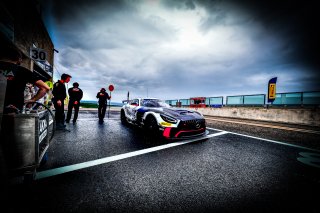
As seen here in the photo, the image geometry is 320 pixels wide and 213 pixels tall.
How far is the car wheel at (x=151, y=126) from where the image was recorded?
432 cm

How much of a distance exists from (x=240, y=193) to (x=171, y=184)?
0.89 metres

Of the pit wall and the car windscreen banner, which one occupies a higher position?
the car windscreen banner

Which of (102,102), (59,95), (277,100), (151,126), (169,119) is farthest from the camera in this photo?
(277,100)

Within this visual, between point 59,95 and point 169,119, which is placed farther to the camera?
point 59,95

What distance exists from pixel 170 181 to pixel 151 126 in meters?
2.67

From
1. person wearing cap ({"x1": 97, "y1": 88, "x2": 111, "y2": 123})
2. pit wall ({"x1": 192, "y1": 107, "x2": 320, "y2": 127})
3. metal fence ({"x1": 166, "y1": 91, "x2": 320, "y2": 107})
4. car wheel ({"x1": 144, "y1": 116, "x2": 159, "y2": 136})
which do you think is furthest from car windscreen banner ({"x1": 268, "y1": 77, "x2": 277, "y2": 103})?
person wearing cap ({"x1": 97, "y1": 88, "x2": 111, "y2": 123})

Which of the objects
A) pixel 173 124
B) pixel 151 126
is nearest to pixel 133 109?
pixel 151 126

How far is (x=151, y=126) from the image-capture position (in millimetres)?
4582

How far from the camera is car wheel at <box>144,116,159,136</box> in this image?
4316 millimetres

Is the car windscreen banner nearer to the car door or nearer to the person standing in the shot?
the car door

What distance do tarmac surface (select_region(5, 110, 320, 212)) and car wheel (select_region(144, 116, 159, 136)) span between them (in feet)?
3.36

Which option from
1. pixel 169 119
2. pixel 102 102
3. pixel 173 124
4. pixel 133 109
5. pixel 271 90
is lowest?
pixel 173 124

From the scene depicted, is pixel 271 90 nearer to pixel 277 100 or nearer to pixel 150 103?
pixel 277 100

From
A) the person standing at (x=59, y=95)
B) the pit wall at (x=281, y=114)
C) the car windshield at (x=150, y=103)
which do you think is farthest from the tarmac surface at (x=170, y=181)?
the pit wall at (x=281, y=114)
